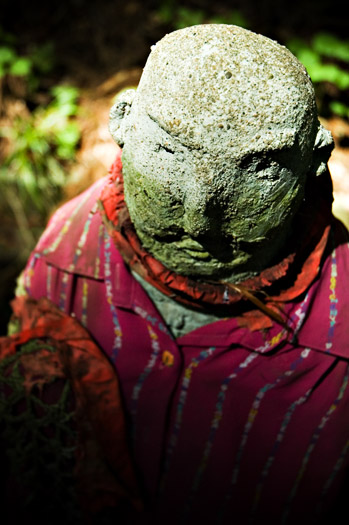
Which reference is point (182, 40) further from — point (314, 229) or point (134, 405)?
point (134, 405)

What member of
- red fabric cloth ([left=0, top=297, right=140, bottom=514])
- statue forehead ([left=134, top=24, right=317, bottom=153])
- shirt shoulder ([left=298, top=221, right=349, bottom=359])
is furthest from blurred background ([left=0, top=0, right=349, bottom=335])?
statue forehead ([left=134, top=24, right=317, bottom=153])

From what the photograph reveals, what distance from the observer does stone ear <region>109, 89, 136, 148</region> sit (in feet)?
2.20

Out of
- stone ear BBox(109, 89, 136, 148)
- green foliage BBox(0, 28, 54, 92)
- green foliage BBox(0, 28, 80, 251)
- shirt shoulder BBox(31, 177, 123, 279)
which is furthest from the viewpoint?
green foliage BBox(0, 28, 54, 92)

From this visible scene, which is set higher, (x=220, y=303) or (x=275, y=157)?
(x=275, y=157)

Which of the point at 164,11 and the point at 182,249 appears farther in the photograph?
the point at 164,11

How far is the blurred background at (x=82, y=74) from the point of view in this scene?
228 cm

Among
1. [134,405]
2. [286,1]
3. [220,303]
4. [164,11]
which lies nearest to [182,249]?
[220,303]

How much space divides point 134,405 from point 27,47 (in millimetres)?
2245

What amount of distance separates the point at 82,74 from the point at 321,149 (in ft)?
7.18

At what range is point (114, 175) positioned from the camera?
2.65 ft

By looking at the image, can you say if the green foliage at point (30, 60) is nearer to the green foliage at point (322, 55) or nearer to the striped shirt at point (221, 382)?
the green foliage at point (322, 55)

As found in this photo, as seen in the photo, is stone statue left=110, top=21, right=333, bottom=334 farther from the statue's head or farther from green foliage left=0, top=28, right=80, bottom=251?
green foliage left=0, top=28, right=80, bottom=251

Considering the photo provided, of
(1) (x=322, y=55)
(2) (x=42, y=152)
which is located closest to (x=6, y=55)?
(2) (x=42, y=152)

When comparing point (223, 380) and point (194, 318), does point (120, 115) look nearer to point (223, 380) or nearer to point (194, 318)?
point (194, 318)
